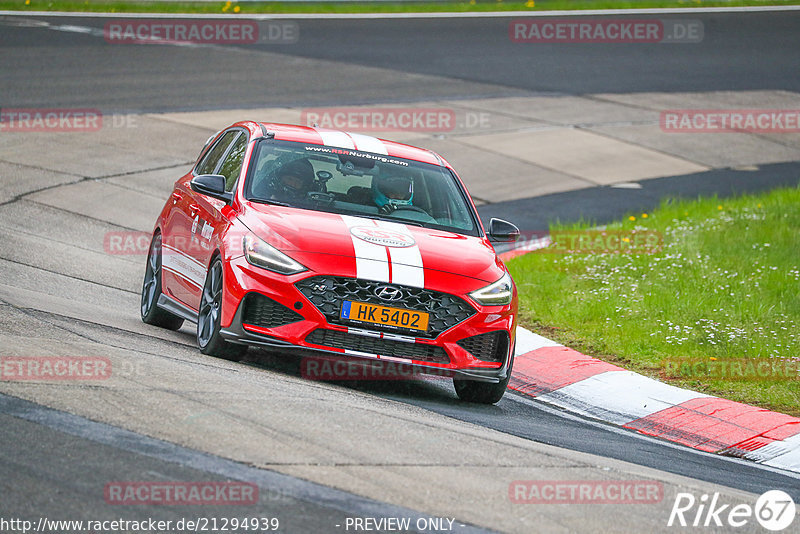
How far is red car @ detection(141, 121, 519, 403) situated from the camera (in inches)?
295

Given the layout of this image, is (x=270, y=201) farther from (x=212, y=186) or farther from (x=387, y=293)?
(x=387, y=293)

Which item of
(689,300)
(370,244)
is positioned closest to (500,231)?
(370,244)

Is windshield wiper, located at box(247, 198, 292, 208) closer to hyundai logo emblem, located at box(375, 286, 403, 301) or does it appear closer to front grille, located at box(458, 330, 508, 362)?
hyundai logo emblem, located at box(375, 286, 403, 301)

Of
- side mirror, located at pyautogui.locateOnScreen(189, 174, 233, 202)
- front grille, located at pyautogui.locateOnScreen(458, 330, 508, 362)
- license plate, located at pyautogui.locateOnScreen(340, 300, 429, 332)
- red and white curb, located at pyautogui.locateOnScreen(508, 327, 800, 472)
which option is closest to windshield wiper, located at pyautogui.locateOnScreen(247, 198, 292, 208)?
side mirror, located at pyautogui.locateOnScreen(189, 174, 233, 202)

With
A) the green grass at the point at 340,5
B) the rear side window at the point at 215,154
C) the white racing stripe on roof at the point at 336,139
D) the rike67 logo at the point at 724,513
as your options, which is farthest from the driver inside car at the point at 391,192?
the green grass at the point at 340,5

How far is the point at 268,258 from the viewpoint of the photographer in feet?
24.9

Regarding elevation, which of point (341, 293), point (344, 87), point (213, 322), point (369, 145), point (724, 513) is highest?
point (369, 145)

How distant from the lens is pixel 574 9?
33656 mm

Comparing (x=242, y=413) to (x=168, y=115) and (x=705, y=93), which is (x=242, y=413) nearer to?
(x=168, y=115)

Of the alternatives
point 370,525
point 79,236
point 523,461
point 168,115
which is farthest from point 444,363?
point 168,115

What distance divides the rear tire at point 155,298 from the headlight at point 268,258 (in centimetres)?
190

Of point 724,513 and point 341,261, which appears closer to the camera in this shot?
point 724,513

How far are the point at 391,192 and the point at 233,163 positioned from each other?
4.09 feet

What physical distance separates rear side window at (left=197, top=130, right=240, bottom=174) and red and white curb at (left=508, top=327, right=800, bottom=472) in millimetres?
2902
